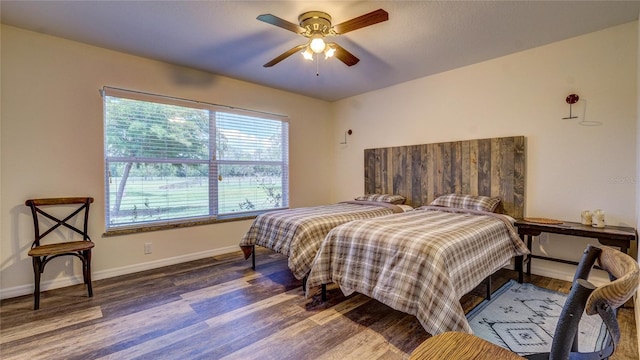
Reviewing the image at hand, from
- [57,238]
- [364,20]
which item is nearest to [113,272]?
[57,238]

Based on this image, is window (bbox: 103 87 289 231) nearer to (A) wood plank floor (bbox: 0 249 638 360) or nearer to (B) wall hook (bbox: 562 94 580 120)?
(A) wood plank floor (bbox: 0 249 638 360)

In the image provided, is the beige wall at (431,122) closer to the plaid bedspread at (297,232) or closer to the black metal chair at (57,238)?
the black metal chair at (57,238)

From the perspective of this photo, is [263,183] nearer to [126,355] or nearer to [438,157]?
[438,157]

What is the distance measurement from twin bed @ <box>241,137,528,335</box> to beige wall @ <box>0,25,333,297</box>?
1.39 m

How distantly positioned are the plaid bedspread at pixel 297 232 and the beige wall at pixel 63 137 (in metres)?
1.07

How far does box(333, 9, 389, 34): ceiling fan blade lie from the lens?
6.48ft

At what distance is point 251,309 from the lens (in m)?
2.38

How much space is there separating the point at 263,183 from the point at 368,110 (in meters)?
2.08

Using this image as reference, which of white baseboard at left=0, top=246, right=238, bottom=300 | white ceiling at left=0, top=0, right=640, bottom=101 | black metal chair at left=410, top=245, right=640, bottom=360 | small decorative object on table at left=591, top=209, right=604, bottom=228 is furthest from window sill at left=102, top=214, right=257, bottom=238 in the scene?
small decorative object on table at left=591, top=209, right=604, bottom=228

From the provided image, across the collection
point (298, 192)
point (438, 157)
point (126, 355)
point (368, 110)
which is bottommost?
point (126, 355)

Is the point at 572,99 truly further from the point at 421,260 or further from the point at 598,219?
the point at 421,260

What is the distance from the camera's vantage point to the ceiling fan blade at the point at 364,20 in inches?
77.7

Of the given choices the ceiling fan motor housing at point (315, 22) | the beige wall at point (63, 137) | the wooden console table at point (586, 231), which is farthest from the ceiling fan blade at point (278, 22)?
the wooden console table at point (586, 231)

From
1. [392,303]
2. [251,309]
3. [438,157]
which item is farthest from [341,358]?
[438,157]
